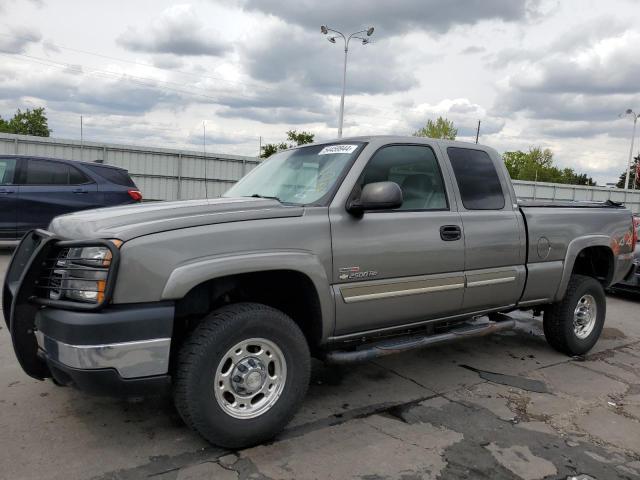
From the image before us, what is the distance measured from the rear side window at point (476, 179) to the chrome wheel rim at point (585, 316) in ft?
5.28

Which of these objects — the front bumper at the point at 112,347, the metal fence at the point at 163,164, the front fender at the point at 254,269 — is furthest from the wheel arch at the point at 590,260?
the metal fence at the point at 163,164

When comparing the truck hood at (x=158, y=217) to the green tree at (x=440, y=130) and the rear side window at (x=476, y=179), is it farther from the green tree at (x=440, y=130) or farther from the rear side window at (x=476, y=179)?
the green tree at (x=440, y=130)

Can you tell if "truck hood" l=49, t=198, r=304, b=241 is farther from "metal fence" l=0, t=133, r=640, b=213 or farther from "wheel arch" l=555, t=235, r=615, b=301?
"metal fence" l=0, t=133, r=640, b=213

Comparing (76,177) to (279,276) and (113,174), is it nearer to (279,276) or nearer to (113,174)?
(113,174)

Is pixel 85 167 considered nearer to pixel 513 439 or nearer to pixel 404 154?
pixel 404 154

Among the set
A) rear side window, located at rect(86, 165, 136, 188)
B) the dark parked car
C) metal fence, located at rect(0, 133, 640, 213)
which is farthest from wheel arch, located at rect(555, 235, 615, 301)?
metal fence, located at rect(0, 133, 640, 213)

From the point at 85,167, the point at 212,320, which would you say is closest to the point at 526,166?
the point at 85,167

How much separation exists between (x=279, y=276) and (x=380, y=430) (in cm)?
117

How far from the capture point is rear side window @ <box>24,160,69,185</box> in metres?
9.20

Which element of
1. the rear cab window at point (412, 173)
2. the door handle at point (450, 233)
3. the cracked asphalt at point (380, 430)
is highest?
the rear cab window at point (412, 173)

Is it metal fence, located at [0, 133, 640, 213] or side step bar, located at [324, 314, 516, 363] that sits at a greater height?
metal fence, located at [0, 133, 640, 213]

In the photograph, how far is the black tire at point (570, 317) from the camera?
5020mm

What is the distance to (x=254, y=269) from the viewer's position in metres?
3.02

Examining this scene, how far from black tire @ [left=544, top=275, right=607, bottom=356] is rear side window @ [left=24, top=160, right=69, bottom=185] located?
26.3 ft
